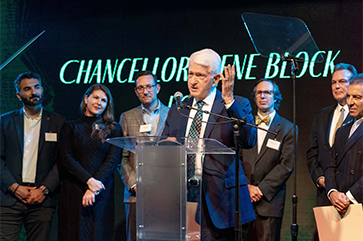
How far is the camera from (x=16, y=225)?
457 centimetres

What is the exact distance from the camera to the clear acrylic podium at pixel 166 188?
2.61 meters

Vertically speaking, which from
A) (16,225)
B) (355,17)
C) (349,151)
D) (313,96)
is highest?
(355,17)

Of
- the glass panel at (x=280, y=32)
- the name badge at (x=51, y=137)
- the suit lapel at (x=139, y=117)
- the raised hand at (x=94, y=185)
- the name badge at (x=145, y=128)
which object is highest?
the glass panel at (x=280, y=32)

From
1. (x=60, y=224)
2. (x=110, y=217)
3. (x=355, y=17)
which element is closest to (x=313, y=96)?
(x=355, y=17)

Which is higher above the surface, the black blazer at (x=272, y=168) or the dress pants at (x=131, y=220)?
the black blazer at (x=272, y=168)

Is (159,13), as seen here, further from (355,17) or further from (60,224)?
(60,224)

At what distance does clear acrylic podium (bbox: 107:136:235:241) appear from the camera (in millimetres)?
2605

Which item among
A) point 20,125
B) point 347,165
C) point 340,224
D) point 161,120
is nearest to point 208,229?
point 340,224

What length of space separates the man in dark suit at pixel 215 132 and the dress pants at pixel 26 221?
190cm

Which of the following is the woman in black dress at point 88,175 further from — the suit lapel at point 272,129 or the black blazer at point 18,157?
the suit lapel at point 272,129

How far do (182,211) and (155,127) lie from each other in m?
2.27

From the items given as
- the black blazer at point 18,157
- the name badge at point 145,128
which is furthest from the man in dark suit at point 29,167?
the name badge at point 145,128

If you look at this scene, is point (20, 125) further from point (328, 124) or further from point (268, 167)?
point (328, 124)

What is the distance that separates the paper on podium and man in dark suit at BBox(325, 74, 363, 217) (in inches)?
2.0
